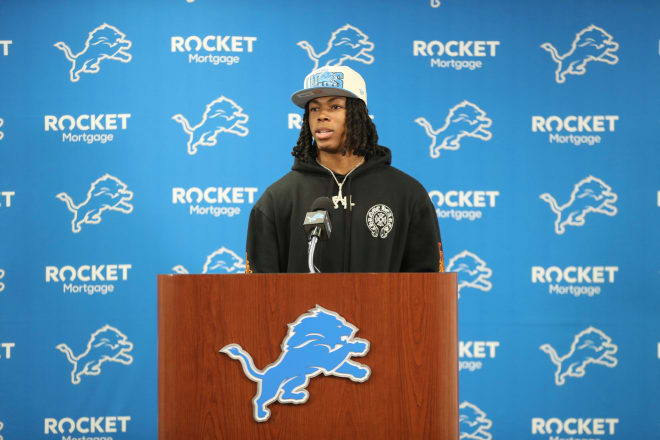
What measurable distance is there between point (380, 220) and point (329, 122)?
40 centimetres

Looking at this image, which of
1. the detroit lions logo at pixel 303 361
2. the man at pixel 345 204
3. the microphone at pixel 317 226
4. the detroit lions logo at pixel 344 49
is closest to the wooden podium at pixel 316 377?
the detroit lions logo at pixel 303 361

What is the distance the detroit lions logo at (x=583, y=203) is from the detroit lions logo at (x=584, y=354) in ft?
1.96

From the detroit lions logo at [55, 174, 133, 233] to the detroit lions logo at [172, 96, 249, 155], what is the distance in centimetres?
45

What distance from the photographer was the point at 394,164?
365 cm

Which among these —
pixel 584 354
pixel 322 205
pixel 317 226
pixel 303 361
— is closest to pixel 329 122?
pixel 322 205

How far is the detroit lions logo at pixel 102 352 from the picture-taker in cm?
360

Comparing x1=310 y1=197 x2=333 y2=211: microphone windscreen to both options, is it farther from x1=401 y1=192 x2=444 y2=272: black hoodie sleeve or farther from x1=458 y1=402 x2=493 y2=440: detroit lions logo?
x1=458 y1=402 x2=493 y2=440: detroit lions logo

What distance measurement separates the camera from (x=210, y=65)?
3691 mm

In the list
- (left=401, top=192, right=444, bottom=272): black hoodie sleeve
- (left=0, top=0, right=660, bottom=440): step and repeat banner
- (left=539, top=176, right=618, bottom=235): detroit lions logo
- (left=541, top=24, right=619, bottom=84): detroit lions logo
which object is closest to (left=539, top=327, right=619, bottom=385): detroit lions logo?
(left=0, top=0, right=660, bottom=440): step and repeat banner

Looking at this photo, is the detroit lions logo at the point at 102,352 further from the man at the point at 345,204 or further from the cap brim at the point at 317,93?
the cap brim at the point at 317,93

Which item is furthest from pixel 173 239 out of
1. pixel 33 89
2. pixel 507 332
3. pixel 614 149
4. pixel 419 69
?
pixel 614 149

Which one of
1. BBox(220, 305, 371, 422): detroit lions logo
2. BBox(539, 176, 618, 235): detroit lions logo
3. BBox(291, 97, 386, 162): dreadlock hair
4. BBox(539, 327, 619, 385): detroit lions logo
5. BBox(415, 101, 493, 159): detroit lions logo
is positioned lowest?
BBox(539, 327, 619, 385): detroit lions logo

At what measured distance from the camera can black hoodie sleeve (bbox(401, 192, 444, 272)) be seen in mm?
2211

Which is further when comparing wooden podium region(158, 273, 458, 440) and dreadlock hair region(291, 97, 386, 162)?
dreadlock hair region(291, 97, 386, 162)
